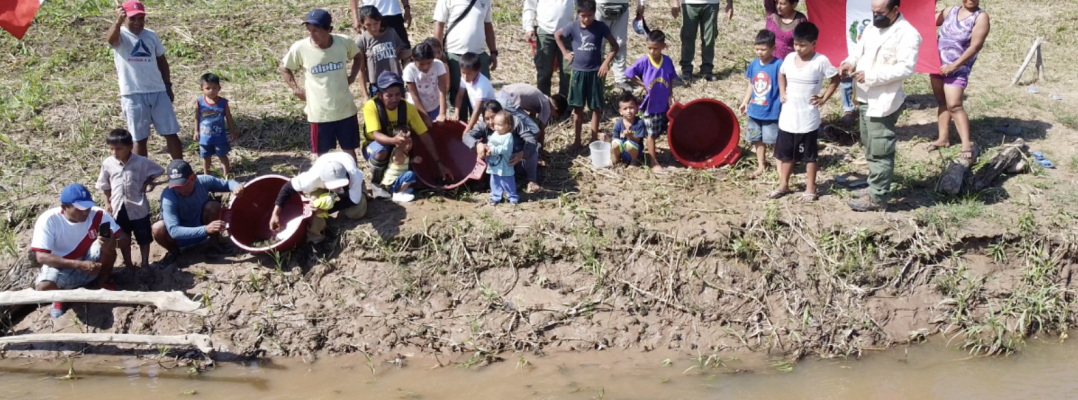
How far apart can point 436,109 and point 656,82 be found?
6.61 ft

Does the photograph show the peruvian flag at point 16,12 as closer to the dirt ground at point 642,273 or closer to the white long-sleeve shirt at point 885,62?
the dirt ground at point 642,273

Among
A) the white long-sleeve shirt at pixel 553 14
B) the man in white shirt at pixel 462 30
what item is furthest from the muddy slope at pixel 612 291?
the white long-sleeve shirt at pixel 553 14

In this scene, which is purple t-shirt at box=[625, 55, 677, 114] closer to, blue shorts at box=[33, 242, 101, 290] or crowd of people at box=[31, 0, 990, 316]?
crowd of people at box=[31, 0, 990, 316]

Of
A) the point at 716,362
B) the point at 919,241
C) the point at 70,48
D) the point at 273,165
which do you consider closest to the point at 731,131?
the point at 919,241

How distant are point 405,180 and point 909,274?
13.6ft

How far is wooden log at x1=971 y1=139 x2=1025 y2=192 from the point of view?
7.53 metres

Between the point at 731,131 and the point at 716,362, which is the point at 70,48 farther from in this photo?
the point at 716,362

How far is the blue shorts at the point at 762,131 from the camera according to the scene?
7.66 metres

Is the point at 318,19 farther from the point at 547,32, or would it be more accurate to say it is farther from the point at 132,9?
the point at 547,32

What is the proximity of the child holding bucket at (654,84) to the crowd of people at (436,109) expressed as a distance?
0.02 m

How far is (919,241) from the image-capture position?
6.88 meters

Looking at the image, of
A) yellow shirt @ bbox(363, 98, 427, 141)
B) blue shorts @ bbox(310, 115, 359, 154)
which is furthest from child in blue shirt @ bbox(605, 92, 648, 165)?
blue shorts @ bbox(310, 115, 359, 154)

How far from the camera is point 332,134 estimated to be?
24.5 ft

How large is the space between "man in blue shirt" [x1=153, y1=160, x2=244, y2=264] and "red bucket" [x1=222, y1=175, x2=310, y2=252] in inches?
4.4
